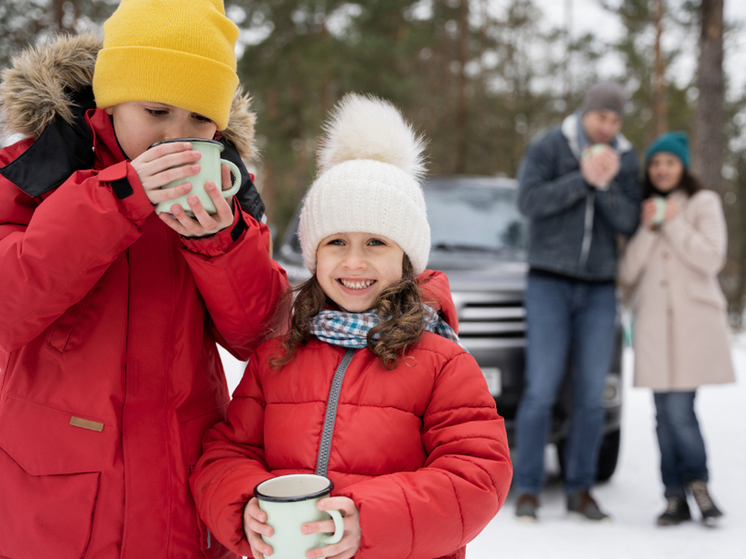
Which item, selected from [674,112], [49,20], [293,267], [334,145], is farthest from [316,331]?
[674,112]

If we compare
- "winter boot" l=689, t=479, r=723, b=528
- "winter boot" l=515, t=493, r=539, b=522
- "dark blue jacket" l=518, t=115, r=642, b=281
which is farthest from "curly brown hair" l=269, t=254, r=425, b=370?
"winter boot" l=689, t=479, r=723, b=528

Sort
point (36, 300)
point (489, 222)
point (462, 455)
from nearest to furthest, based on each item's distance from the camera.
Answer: point (36, 300), point (462, 455), point (489, 222)

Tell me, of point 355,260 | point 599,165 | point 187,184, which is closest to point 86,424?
point 187,184

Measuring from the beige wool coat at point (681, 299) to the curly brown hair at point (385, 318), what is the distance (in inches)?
102

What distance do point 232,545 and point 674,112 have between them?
21.9m

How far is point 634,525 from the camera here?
3711 millimetres

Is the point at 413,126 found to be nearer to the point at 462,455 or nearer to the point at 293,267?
the point at 462,455

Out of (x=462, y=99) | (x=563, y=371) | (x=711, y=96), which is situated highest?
(x=462, y=99)

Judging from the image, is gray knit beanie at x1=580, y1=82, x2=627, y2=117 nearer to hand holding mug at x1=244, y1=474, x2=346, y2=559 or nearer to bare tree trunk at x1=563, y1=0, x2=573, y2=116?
hand holding mug at x1=244, y1=474, x2=346, y2=559

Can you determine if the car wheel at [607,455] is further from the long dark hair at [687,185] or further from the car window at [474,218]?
the long dark hair at [687,185]

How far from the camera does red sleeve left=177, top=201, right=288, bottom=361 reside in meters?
1.44

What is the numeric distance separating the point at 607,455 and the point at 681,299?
117cm

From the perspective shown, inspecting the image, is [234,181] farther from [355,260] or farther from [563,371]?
[563,371]

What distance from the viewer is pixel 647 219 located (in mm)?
3971
